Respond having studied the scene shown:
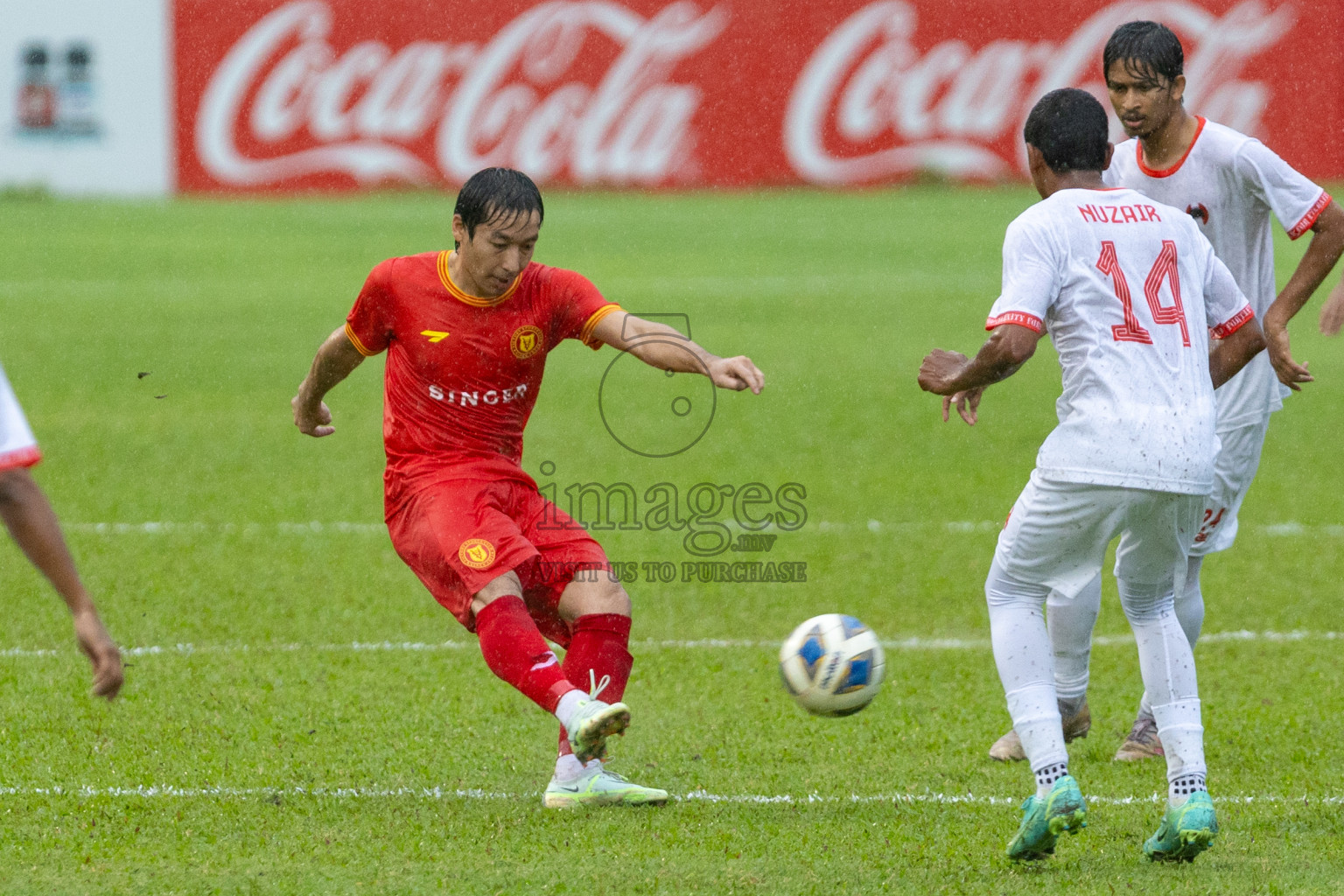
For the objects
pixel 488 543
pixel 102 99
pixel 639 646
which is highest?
pixel 488 543

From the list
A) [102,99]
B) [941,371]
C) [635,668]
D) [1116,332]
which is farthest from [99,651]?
[102,99]

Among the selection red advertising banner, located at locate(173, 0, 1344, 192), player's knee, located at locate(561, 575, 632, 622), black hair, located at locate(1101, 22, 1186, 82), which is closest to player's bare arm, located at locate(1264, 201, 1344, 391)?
black hair, located at locate(1101, 22, 1186, 82)

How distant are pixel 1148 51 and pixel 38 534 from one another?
3.56 metres

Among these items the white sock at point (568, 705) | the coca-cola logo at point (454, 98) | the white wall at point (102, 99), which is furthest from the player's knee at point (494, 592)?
the white wall at point (102, 99)

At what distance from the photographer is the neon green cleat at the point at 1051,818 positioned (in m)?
4.19

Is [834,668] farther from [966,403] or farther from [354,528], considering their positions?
[354,528]

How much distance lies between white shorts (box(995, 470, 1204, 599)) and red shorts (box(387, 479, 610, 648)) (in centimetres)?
136

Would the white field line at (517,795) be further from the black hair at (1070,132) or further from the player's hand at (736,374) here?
the black hair at (1070,132)

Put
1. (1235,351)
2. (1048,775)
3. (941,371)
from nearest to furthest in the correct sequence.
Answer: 1. (1048,775)
2. (941,371)
3. (1235,351)

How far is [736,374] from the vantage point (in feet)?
15.3

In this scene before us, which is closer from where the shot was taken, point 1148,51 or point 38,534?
point 38,534

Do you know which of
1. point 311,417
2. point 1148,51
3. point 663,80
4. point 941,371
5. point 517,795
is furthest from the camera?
point 663,80

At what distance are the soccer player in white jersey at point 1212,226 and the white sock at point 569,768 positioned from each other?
1.43 m

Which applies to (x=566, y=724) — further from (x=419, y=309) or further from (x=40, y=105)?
(x=40, y=105)
